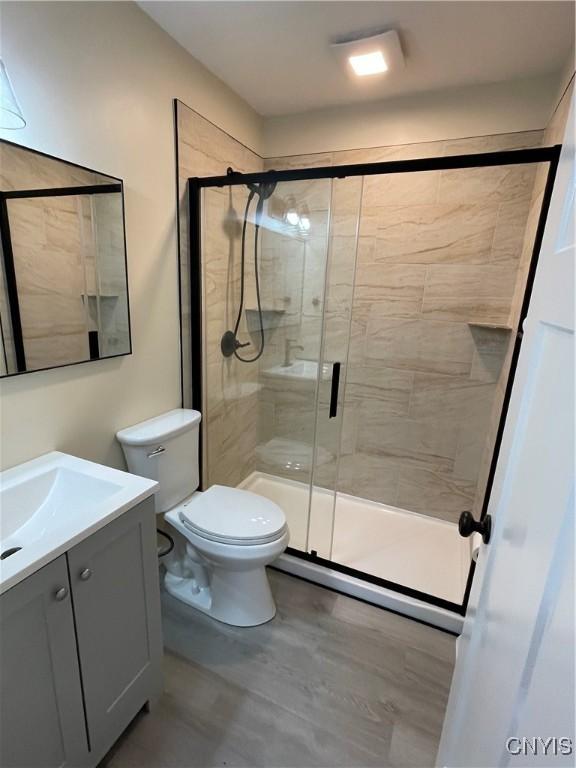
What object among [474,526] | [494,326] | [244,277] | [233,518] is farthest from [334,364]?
[474,526]

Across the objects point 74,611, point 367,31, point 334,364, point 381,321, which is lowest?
point 74,611

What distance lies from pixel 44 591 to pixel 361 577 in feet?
4.77

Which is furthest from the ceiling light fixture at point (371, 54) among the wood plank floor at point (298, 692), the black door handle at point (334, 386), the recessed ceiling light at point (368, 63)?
the wood plank floor at point (298, 692)

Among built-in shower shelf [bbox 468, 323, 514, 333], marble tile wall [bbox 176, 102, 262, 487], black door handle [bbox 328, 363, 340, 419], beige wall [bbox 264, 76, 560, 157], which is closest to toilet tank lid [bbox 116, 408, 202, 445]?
marble tile wall [bbox 176, 102, 262, 487]

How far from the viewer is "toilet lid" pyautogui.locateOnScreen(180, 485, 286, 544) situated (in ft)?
4.99

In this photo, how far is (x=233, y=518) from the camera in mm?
1612

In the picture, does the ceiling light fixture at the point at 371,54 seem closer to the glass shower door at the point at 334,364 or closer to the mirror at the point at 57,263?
the glass shower door at the point at 334,364

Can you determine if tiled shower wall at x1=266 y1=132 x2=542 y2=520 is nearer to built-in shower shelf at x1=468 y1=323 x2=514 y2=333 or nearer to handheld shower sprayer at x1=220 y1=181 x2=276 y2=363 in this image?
built-in shower shelf at x1=468 y1=323 x2=514 y2=333

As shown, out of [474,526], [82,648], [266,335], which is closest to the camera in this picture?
[474,526]

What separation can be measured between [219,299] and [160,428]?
2.74 feet

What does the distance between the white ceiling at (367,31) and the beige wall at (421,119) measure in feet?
0.18

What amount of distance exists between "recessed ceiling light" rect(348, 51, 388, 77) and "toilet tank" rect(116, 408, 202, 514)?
5.90 ft

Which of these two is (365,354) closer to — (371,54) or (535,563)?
(371,54)

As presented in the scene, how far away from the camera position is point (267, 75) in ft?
5.96
